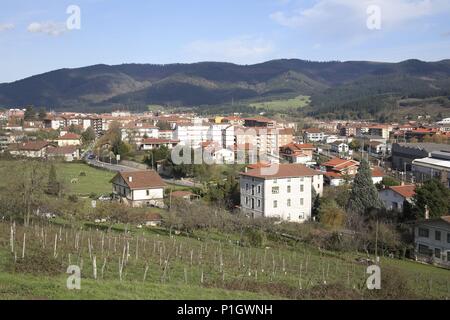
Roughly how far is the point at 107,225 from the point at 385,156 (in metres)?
34.8

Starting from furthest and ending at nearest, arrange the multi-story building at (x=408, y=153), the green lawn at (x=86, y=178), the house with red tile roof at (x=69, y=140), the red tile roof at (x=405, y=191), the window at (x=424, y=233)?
1. the house with red tile roof at (x=69, y=140)
2. the multi-story building at (x=408, y=153)
3. the green lawn at (x=86, y=178)
4. the red tile roof at (x=405, y=191)
5. the window at (x=424, y=233)

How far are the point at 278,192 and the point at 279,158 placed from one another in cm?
1927

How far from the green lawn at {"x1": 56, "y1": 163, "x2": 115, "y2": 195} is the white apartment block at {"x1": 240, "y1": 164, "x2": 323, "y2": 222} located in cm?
800

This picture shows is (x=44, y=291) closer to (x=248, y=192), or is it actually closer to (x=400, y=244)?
(x=400, y=244)

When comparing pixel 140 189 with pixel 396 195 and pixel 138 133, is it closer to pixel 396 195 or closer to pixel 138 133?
pixel 396 195

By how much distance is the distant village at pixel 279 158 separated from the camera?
22.9 m

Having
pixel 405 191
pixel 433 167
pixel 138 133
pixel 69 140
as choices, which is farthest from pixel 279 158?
pixel 69 140

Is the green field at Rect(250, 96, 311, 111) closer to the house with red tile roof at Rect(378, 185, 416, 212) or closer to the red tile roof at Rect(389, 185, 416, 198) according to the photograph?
the house with red tile roof at Rect(378, 185, 416, 212)

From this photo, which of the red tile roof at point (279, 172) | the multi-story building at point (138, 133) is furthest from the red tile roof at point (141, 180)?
the multi-story building at point (138, 133)

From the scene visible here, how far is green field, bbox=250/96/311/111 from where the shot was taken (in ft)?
401

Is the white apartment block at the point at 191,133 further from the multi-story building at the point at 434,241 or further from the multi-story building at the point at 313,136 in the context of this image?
the multi-story building at the point at 434,241

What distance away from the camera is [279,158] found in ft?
138

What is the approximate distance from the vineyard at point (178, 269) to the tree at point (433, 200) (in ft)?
11.0
